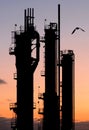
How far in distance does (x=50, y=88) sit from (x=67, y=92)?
21.0ft

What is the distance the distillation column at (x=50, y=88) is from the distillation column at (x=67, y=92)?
5218 millimetres

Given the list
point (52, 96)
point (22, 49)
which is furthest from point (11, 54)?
point (52, 96)

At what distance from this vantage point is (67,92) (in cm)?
6219

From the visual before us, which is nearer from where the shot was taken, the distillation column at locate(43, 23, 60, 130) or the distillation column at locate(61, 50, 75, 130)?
the distillation column at locate(43, 23, 60, 130)

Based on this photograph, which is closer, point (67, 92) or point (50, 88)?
point (50, 88)

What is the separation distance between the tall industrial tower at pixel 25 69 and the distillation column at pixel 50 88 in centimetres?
354

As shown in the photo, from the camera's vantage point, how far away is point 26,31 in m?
53.2

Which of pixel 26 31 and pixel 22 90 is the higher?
pixel 26 31

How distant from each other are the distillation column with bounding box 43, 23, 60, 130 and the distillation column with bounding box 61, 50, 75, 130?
17.1 feet

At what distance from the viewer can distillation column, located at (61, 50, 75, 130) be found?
61.2m

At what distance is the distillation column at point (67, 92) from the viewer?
61.2m

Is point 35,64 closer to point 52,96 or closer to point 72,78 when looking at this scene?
point 52,96

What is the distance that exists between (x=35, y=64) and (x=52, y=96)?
17.3 feet

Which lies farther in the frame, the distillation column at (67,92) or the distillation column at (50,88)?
the distillation column at (67,92)
